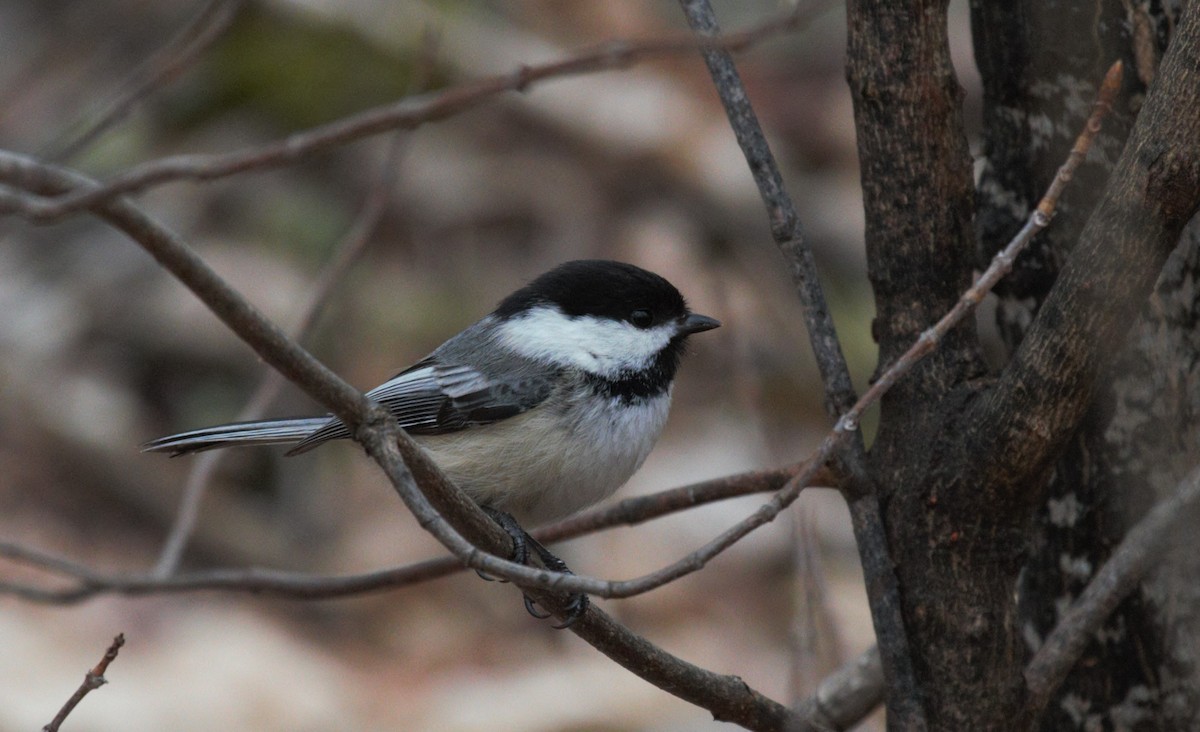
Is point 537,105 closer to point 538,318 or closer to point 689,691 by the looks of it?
point 538,318

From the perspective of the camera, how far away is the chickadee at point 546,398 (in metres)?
2.73

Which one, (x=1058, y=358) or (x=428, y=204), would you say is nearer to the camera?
(x=1058, y=358)

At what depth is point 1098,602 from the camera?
2076 mm

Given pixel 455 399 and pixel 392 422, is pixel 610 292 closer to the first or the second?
pixel 455 399

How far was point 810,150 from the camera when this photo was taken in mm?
6449

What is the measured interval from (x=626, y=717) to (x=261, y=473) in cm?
219

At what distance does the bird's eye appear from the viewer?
299 centimetres

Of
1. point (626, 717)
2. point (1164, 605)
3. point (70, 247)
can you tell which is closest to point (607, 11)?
point (70, 247)

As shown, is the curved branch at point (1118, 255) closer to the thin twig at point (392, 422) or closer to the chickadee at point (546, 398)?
the thin twig at point (392, 422)

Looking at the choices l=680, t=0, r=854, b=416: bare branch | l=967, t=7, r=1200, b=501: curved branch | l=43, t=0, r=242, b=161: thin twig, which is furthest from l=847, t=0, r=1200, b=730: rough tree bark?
l=43, t=0, r=242, b=161: thin twig

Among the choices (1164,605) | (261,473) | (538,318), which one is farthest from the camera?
(261,473)

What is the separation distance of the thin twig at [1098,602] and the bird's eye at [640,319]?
4.14 ft

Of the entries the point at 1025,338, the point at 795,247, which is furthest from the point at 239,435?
the point at 1025,338

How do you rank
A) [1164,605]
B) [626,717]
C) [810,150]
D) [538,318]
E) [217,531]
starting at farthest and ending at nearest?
[810,150], [217,531], [626,717], [538,318], [1164,605]
